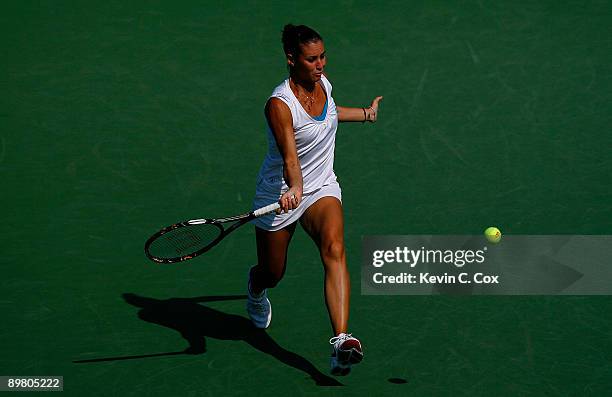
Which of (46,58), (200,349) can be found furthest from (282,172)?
(46,58)

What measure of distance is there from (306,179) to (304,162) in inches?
4.5

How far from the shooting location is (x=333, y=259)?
8484 millimetres

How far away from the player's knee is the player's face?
43.3 inches

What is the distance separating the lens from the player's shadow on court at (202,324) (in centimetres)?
917

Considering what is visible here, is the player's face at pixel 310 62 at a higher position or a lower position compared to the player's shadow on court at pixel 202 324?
higher

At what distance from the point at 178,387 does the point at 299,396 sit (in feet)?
2.64

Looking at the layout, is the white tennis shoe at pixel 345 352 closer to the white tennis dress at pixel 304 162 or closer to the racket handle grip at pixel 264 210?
the racket handle grip at pixel 264 210

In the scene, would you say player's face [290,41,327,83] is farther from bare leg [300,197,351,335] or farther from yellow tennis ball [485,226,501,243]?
yellow tennis ball [485,226,501,243]

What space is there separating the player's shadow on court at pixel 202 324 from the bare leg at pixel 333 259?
68 cm

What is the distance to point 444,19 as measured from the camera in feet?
45.4

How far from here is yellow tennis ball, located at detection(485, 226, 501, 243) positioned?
424 inches

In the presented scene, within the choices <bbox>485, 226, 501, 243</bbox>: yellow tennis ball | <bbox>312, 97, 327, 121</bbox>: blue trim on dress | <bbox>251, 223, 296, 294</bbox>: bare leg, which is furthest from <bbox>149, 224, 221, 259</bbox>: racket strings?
<bbox>485, 226, 501, 243</bbox>: yellow tennis ball

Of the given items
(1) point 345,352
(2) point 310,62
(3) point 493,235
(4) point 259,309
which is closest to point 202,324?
(4) point 259,309

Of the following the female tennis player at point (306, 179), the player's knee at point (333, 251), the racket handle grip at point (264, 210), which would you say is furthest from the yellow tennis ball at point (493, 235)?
the racket handle grip at point (264, 210)
